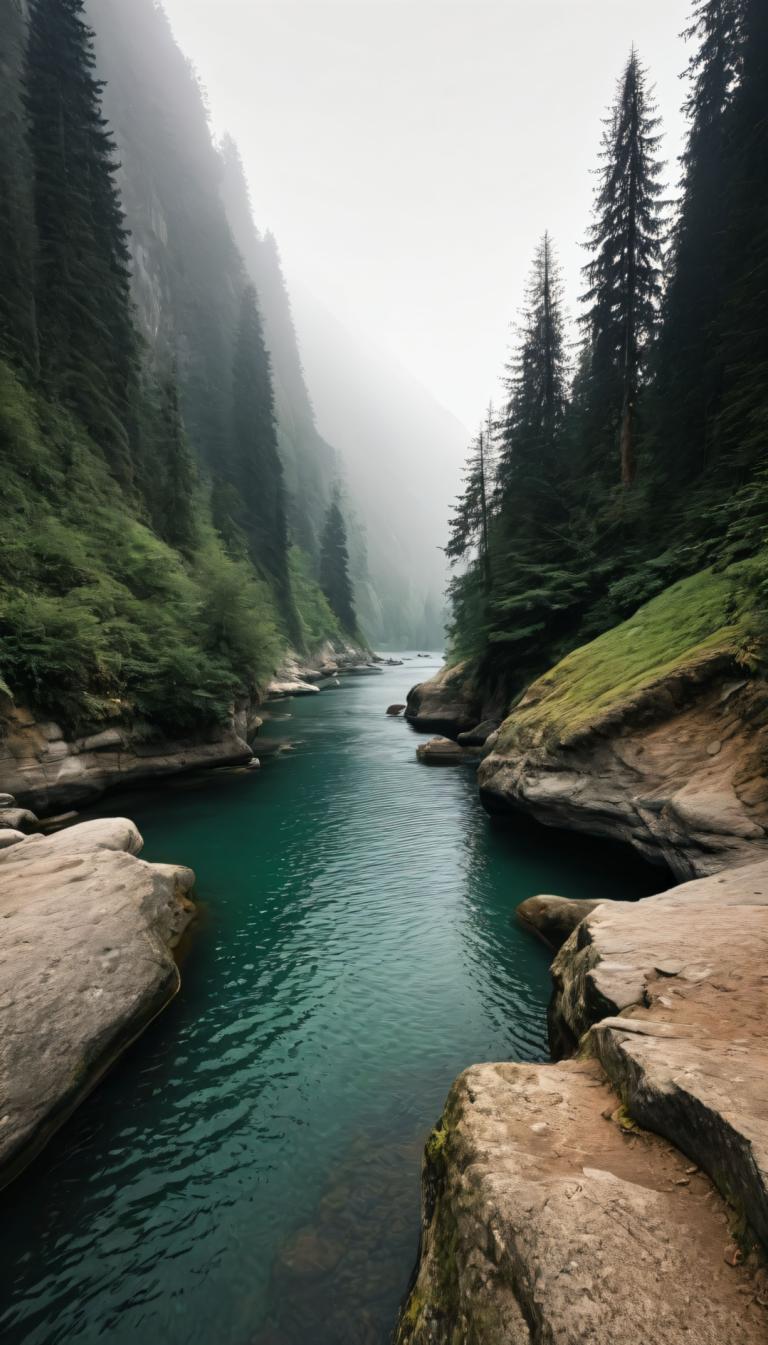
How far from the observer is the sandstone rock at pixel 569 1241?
2113 millimetres

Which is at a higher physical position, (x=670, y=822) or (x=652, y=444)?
(x=652, y=444)

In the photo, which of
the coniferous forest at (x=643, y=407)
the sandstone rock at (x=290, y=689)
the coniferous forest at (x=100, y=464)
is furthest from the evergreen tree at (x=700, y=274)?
the sandstone rock at (x=290, y=689)

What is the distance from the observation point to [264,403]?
63156 millimetres

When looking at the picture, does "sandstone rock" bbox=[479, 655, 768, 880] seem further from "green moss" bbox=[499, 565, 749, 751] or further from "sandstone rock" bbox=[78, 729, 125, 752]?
"sandstone rock" bbox=[78, 729, 125, 752]

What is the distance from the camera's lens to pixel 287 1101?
19.2ft

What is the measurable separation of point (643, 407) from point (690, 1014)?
22697 millimetres

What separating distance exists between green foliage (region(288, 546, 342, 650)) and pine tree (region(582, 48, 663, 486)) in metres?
43.5

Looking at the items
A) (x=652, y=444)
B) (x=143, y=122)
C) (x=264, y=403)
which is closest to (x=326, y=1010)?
(x=652, y=444)

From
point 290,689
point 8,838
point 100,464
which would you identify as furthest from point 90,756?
point 290,689

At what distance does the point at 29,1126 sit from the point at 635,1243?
5157 millimetres

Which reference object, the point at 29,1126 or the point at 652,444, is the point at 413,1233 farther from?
the point at 652,444

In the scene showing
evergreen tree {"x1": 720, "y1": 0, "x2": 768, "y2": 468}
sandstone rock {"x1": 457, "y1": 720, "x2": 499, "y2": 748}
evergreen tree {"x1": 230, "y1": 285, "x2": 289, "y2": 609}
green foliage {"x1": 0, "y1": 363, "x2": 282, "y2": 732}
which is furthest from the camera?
evergreen tree {"x1": 230, "y1": 285, "x2": 289, "y2": 609}

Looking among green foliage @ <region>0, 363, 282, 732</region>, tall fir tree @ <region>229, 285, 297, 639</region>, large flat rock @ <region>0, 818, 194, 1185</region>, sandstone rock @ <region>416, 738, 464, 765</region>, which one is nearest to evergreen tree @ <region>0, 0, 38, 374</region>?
green foliage @ <region>0, 363, 282, 732</region>

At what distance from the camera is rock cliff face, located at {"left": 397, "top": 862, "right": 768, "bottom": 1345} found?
85.6 inches
